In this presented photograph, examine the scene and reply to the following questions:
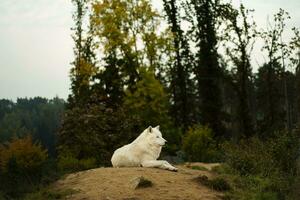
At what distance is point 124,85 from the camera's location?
127ft

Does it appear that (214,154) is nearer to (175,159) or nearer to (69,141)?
(175,159)

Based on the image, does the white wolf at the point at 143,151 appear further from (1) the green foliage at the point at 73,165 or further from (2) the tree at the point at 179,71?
(2) the tree at the point at 179,71

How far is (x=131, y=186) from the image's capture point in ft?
44.9

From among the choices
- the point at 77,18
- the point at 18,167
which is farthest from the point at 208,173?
the point at 77,18

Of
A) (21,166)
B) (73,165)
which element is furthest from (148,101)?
(21,166)

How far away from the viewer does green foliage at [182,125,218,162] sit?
26.4 meters

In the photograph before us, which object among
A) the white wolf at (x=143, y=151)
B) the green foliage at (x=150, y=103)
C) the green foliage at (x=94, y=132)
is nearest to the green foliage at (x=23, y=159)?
the white wolf at (x=143, y=151)

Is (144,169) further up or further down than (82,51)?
further down

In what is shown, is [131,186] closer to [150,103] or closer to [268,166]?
[268,166]

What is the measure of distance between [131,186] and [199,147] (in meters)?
13.3

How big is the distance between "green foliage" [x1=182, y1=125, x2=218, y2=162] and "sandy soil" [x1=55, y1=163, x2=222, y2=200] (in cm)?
1008

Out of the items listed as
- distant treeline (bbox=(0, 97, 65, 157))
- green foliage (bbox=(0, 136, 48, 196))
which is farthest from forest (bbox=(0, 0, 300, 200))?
distant treeline (bbox=(0, 97, 65, 157))

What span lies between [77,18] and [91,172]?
108 feet

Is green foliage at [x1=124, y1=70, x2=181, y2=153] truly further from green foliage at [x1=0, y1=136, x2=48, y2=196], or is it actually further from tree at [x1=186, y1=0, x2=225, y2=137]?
green foliage at [x1=0, y1=136, x2=48, y2=196]
